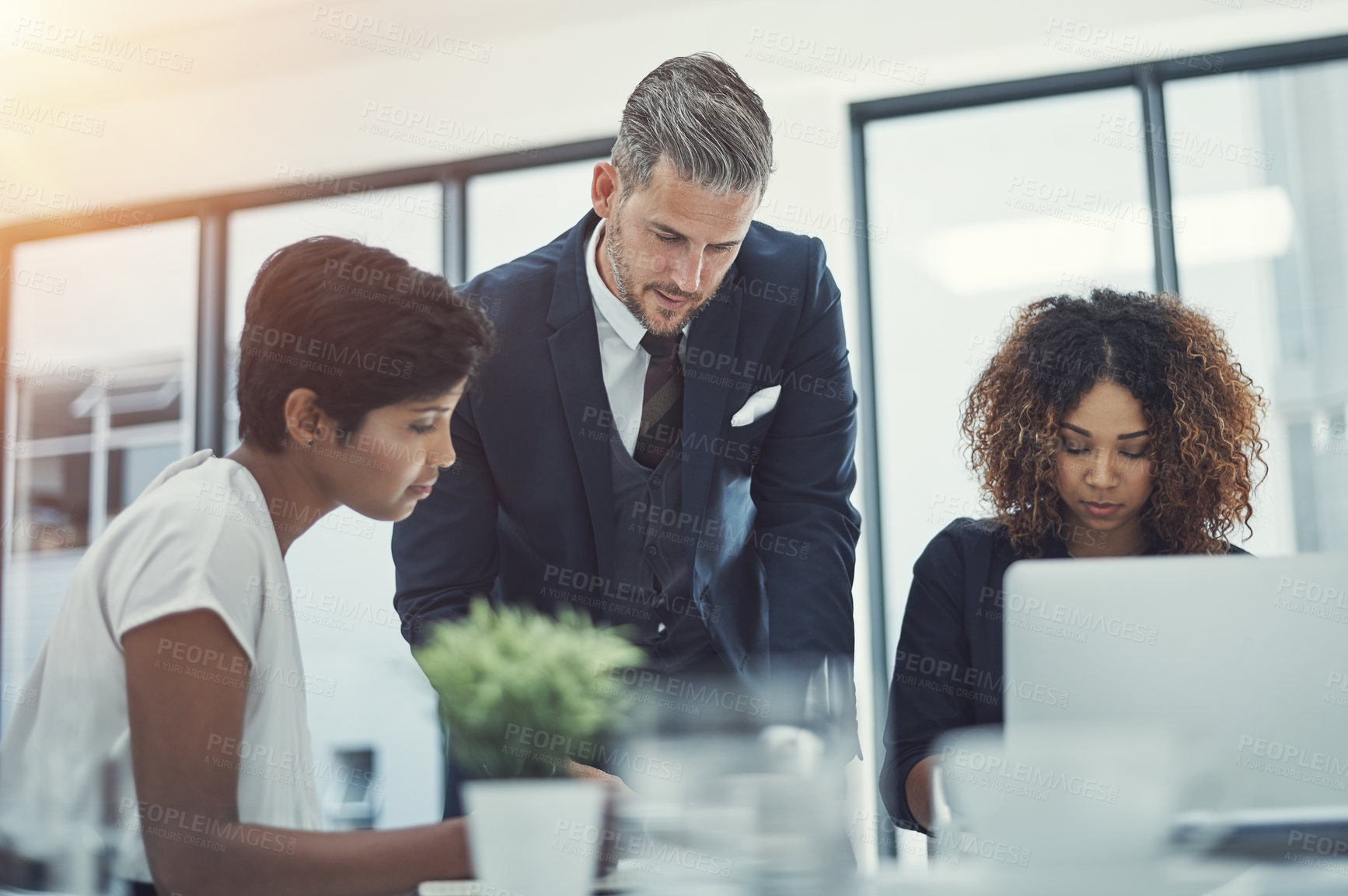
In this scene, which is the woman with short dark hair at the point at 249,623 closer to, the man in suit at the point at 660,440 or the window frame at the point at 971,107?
the man in suit at the point at 660,440

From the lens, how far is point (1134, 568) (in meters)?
1.19

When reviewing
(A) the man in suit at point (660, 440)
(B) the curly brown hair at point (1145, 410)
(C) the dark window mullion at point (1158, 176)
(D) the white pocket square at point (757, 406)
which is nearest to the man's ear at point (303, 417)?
(A) the man in suit at point (660, 440)

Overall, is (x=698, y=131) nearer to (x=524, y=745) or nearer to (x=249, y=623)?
(x=249, y=623)

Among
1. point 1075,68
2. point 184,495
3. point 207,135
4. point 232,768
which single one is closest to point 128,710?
point 232,768

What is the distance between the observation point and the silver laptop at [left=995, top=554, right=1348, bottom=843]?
3.62ft

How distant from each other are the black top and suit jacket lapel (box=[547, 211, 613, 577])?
1.67 feet

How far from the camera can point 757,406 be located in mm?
1907

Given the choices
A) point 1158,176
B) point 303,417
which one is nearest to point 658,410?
point 303,417

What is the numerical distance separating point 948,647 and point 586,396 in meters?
0.70

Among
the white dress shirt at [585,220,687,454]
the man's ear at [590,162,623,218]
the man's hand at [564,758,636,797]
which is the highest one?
the man's ear at [590,162,623,218]

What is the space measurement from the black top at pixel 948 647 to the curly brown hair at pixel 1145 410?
0.06 meters

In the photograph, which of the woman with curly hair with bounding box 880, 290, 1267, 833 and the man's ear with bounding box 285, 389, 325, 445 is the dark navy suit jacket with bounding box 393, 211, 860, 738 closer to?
the woman with curly hair with bounding box 880, 290, 1267, 833

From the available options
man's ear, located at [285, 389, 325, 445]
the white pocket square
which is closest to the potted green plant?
man's ear, located at [285, 389, 325, 445]

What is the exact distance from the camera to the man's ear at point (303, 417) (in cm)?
125
